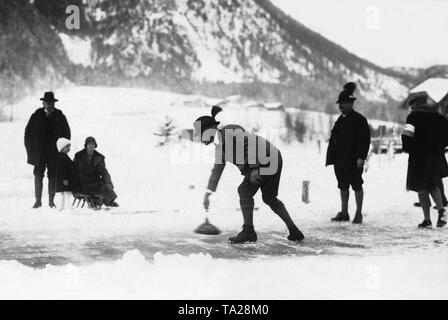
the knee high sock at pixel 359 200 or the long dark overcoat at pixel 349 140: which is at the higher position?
the long dark overcoat at pixel 349 140

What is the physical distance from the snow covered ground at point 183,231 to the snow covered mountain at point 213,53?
13.9 inches

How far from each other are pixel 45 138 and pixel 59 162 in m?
0.34

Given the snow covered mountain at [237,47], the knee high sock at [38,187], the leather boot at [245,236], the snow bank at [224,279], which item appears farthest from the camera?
the snow covered mountain at [237,47]

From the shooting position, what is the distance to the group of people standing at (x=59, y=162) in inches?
270

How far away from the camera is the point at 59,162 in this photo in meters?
6.99

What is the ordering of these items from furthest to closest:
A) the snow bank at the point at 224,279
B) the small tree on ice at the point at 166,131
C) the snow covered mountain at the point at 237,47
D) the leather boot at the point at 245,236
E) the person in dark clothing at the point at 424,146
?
the small tree on ice at the point at 166,131 < the snow covered mountain at the point at 237,47 < the person in dark clothing at the point at 424,146 < the leather boot at the point at 245,236 < the snow bank at the point at 224,279

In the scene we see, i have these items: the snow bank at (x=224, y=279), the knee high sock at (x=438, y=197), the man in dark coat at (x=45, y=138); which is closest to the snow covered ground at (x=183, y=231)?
the snow bank at (x=224, y=279)

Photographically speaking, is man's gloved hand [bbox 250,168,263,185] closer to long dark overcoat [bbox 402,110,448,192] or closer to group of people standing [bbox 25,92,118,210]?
long dark overcoat [bbox 402,110,448,192]

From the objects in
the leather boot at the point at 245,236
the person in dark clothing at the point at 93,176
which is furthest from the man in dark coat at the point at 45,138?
the leather boot at the point at 245,236

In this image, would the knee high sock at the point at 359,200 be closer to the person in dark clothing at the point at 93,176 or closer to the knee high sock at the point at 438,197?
the knee high sock at the point at 438,197

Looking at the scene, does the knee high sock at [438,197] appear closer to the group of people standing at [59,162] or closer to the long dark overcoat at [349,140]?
the long dark overcoat at [349,140]

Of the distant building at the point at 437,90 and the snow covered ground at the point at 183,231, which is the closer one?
the snow covered ground at the point at 183,231

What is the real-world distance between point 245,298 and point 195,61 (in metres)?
3.45

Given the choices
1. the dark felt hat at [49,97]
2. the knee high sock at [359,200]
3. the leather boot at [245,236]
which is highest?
the dark felt hat at [49,97]
